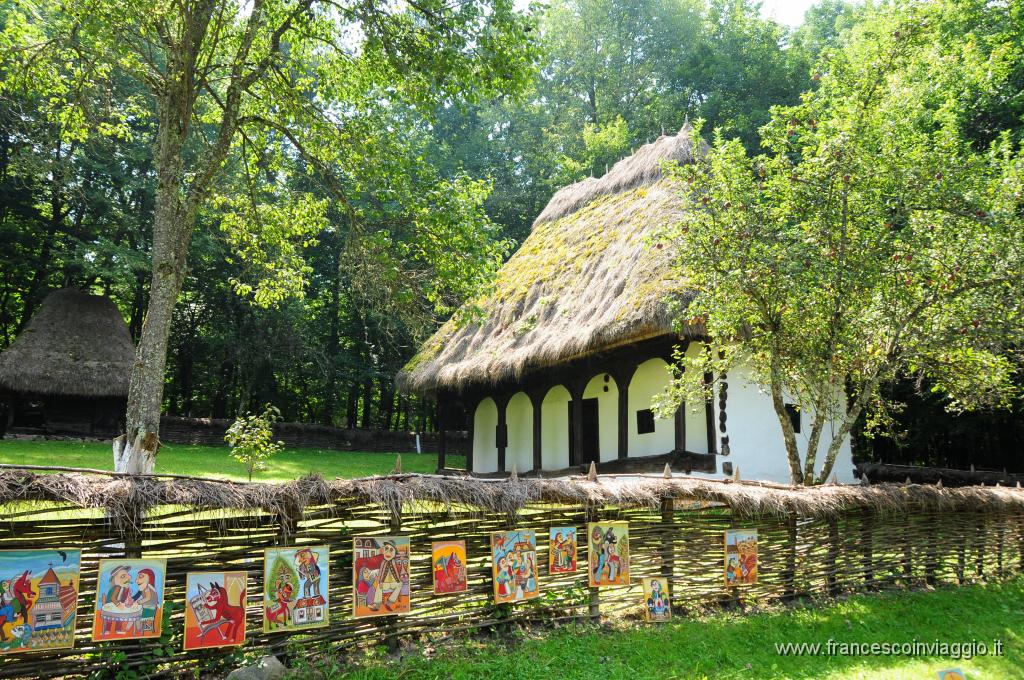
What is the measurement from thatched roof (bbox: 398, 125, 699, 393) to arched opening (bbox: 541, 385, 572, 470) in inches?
71.7

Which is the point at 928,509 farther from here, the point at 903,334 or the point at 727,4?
the point at 727,4

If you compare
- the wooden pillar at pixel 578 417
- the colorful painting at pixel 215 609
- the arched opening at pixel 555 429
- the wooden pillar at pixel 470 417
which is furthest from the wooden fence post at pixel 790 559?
the wooden pillar at pixel 470 417

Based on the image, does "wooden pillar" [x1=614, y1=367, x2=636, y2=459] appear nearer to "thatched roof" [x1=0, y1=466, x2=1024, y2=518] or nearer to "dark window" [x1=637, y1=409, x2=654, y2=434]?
"dark window" [x1=637, y1=409, x2=654, y2=434]

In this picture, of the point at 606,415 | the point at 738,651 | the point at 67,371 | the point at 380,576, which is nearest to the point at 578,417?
the point at 606,415

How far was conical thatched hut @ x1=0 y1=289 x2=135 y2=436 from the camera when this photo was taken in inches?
674

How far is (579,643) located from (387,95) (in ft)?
20.0

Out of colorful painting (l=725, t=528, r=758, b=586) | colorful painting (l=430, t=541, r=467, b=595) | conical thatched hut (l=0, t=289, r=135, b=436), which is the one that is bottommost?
colorful painting (l=725, t=528, r=758, b=586)

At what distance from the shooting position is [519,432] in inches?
617

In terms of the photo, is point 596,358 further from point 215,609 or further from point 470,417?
point 215,609

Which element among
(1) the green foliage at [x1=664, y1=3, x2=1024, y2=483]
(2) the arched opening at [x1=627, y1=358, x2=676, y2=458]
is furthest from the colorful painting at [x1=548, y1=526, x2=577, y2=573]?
(2) the arched opening at [x1=627, y1=358, x2=676, y2=458]

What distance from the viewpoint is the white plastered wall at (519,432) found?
50.4 ft

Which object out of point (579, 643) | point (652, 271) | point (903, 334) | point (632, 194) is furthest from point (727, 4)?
point (579, 643)

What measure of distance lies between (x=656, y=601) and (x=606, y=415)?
6833mm

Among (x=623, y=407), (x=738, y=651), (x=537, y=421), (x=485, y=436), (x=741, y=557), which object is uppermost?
(x=623, y=407)
